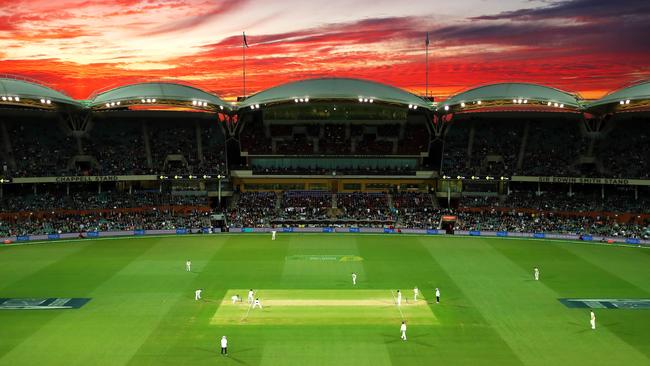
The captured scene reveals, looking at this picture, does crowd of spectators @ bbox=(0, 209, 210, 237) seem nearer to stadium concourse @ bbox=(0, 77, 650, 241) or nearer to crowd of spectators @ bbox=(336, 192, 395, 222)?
stadium concourse @ bbox=(0, 77, 650, 241)

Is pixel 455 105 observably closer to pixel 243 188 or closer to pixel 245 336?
pixel 243 188

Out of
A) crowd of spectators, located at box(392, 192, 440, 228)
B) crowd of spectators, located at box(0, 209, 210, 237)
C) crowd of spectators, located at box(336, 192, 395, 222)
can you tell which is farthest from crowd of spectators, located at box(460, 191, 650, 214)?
crowd of spectators, located at box(0, 209, 210, 237)

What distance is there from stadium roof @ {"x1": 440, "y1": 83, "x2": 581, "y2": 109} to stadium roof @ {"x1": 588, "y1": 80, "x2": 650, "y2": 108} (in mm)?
3943

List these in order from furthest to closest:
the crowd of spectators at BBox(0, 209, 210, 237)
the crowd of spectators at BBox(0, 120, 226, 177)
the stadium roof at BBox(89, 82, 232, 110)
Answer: the crowd of spectators at BBox(0, 120, 226, 177), the stadium roof at BBox(89, 82, 232, 110), the crowd of spectators at BBox(0, 209, 210, 237)

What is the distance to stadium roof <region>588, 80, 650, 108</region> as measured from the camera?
195ft

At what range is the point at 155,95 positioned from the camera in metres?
64.6

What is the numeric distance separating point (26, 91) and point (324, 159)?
3554 cm

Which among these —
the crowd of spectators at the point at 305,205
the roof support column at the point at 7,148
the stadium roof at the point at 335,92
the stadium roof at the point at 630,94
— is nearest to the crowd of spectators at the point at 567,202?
the stadium roof at the point at 630,94

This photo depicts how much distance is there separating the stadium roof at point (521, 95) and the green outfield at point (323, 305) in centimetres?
1819

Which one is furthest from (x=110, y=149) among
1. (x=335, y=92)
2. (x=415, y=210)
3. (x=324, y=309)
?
(x=324, y=309)

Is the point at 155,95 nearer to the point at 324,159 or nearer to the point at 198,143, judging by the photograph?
the point at 198,143

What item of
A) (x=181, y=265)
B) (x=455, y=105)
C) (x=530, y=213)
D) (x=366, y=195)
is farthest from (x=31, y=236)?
(x=530, y=213)

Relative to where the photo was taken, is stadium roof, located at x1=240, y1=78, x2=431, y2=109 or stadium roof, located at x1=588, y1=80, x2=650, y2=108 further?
stadium roof, located at x1=240, y1=78, x2=431, y2=109

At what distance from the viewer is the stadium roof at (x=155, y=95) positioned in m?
64.7
